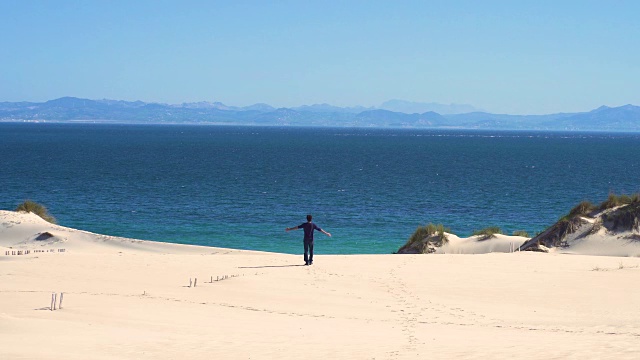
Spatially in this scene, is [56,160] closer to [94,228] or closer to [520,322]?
[94,228]

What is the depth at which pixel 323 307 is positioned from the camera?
17.4 meters

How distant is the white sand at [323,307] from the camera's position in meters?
12.5

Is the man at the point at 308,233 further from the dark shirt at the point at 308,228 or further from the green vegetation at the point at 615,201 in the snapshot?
the green vegetation at the point at 615,201

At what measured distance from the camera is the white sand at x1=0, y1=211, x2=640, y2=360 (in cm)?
1246

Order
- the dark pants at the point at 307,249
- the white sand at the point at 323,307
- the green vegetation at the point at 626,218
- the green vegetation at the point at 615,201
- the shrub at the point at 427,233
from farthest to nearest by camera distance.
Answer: the shrub at the point at 427,233 → the green vegetation at the point at 615,201 → the green vegetation at the point at 626,218 → the dark pants at the point at 307,249 → the white sand at the point at 323,307

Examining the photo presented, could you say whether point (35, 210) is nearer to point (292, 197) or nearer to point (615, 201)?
point (292, 197)

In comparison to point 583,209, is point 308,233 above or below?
above

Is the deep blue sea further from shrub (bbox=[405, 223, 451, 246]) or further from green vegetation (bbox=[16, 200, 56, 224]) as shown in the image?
green vegetation (bbox=[16, 200, 56, 224])

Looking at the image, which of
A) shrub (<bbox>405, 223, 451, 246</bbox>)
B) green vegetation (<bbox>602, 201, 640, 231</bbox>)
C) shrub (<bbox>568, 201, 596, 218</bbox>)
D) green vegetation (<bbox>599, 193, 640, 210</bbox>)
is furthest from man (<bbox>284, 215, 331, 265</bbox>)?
green vegetation (<bbox>599, 193, 640, 210</bbox>)

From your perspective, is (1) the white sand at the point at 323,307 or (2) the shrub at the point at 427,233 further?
(2) the shrub at the point at 427,233

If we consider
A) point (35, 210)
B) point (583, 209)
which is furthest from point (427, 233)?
point (35, 210)

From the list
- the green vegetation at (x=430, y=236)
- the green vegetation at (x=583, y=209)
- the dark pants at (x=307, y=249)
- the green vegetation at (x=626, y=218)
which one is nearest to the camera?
the dark pants at (x=307, y=249)

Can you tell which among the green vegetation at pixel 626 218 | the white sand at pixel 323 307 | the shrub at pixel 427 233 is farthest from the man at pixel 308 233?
the green vegetation at pixel 626 218

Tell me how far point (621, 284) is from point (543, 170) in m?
71.1
